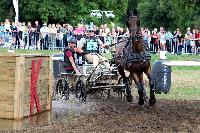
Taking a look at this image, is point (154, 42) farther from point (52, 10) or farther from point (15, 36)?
point (52, 10)

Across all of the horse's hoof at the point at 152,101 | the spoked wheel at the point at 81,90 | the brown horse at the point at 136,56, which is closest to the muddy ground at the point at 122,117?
the horse's hoof at the point at 152,101

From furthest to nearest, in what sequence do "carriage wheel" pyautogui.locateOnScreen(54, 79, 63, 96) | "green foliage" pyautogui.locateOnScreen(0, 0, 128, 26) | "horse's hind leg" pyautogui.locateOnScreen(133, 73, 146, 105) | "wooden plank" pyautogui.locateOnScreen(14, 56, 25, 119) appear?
"green foliage" pyautogui.locateOnScreen(0, 0, 128, 26), "carriage wheel" pyautogui.locateOnScreen(54, 79, 63, 96), "horse's hind leg" pyautogui.locateOnScreen(133, 73, 146, 105), "wooden plank" pyautogui.locateOnScreen(14, 56, 25, 119)

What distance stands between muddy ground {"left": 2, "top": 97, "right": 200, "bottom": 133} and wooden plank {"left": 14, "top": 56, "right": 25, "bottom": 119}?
79 centimetres

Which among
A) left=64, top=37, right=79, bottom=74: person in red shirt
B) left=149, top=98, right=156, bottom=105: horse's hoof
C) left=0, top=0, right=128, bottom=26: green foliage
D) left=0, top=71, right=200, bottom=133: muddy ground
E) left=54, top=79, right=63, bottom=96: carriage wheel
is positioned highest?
left=0, top=0, right=128, bottom=26: green foliage

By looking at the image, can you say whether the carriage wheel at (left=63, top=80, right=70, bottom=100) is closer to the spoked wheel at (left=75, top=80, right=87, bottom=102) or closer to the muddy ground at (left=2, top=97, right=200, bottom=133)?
the spoked wheel at (left=75, top=80, right=87, bottom=102)

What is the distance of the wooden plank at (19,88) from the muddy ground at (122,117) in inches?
31.2

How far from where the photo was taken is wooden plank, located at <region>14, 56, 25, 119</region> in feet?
41.5

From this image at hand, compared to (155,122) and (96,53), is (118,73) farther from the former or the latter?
(155,122)

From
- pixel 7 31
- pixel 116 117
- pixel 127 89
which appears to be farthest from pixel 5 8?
pixel 116 117

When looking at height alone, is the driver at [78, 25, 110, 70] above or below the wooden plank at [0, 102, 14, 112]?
above

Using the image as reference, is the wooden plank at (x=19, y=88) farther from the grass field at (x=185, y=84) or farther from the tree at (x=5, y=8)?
the tree at (x=5, y=8)

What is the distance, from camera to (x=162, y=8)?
72.4m

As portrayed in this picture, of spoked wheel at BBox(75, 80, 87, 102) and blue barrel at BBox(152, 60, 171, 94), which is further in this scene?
blue barrel at BBox(152, 60, 171, 94)

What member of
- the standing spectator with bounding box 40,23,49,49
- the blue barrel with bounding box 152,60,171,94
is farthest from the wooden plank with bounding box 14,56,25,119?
→ the standing spectator with bounding box 40,23,49,49
